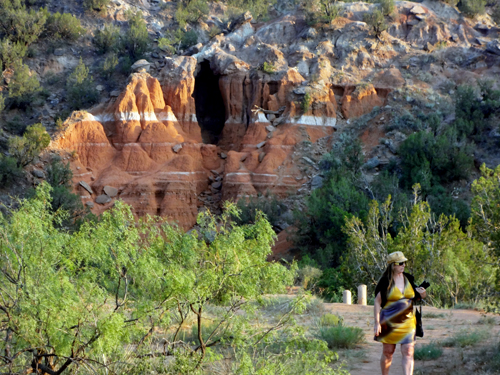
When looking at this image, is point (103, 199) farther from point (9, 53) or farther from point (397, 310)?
point (397, 310)

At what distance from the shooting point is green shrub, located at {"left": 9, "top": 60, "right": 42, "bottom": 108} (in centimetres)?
4159

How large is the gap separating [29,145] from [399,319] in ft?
104

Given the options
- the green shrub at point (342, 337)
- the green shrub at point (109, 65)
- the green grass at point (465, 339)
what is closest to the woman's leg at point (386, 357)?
the green grass at point (465, 339)

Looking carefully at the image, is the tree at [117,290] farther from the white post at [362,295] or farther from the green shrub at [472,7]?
the green shrub at [472,7]

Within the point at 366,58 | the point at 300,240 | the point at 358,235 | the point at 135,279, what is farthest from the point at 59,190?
the point at 135,279

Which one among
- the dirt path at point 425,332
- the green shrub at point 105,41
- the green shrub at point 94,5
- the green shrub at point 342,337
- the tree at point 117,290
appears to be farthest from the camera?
the green shrub at point 94,5

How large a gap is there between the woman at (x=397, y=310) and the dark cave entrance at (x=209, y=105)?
37923 millimetres

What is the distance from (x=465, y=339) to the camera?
9797 millimetres

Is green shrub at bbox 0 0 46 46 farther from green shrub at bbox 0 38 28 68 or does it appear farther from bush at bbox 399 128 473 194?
bush at bbox 399 128 473 194

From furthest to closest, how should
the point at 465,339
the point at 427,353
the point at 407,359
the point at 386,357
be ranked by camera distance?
the point at 465,339, the point at 427,353, the point at 386,357, the point at 407,359

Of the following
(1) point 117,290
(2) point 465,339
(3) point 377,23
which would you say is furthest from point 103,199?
(1) point 117,290

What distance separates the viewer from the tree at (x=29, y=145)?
34.6 m

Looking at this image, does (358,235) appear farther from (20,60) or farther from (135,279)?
(20,60)

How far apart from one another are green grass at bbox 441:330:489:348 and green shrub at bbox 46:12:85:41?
45469mm
